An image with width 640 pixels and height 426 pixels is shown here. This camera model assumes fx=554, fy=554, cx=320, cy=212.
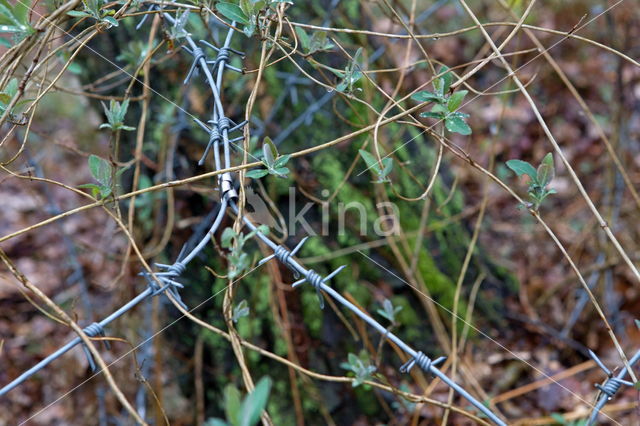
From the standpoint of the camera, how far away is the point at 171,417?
1.83m

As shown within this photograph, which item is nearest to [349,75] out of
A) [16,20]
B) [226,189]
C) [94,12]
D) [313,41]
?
[313,41]

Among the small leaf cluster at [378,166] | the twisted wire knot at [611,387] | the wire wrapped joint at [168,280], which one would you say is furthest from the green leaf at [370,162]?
the twisted wire knot at [611,387]

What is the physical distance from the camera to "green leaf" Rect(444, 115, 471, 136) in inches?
32.4

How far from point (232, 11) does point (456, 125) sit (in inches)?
14.5

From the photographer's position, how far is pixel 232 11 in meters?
0.80

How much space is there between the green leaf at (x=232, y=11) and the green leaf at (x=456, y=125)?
1.10ft

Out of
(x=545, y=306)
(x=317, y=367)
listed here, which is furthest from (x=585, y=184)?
(x=317, y=367)

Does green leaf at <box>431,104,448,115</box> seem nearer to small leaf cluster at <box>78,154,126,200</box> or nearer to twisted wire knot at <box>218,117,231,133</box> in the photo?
twisted wire knot at <box>218,117,231,133</box>

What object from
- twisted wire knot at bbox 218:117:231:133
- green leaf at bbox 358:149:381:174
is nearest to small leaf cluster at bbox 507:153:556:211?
green leaf at bbox 358:149:381:174

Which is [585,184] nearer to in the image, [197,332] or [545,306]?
[545,306]

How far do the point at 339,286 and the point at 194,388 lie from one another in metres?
0.58

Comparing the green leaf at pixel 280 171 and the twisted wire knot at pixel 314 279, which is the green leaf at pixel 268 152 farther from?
the twisted wire knot at pixel 314 279

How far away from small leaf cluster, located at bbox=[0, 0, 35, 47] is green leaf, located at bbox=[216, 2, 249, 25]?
0.93ft

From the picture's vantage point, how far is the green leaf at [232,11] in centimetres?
80
